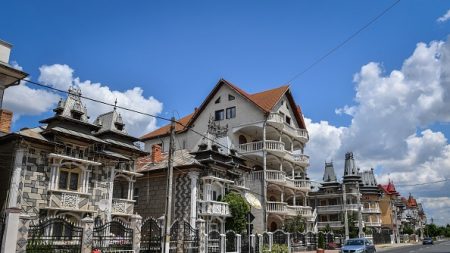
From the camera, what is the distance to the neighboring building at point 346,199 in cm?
6762

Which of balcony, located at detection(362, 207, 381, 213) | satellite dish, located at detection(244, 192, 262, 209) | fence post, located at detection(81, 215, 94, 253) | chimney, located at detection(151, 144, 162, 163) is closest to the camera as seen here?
fence post, located at detection(81, 215, 94, 253)

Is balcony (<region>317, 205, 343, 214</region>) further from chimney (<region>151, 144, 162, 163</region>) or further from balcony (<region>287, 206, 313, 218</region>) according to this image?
chimney (<region>151, 144, 162, 163</region>)

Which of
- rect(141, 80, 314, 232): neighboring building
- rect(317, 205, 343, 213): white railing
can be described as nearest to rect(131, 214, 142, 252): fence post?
rect(141, 80, 314, 232): neighboring building

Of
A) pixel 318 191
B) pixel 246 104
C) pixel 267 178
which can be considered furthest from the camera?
pixel 318 191

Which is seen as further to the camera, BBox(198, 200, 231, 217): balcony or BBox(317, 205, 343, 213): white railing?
BBox(317, 205, 343, 213): white railing

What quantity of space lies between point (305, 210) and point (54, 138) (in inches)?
1216

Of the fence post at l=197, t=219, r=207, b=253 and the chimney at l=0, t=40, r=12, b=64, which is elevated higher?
the chimney at l=0, t=40, r=12, b=64

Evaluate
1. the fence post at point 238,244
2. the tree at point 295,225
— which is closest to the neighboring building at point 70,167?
the fence post at point 238,244

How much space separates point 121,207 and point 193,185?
19.5 ft

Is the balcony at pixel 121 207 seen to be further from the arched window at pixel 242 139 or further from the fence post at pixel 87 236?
the arched window at pixel 242 139

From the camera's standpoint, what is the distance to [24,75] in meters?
22.9

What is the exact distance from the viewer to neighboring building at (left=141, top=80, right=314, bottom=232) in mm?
42312

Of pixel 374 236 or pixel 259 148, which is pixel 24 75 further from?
pixel 374 236

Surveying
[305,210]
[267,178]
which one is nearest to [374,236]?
[305,210]
